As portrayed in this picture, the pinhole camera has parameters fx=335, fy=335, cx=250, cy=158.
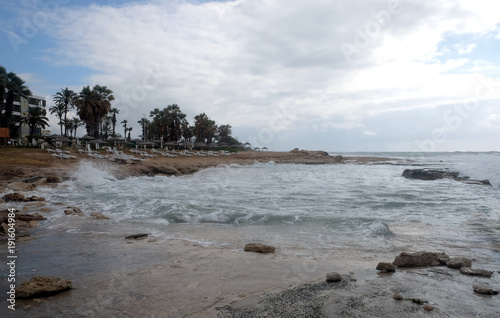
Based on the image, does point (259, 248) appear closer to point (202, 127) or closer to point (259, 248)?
point (259, 248)

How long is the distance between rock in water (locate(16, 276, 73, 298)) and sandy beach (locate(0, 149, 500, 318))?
10 centimetres

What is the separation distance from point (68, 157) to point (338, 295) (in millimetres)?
32226

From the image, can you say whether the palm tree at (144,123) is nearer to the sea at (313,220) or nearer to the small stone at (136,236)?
the sea at (313,220)

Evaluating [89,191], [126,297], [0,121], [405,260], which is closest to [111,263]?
[126,297]

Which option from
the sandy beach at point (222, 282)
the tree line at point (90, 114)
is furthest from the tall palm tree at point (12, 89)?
the sandy beach at point (222, 282)

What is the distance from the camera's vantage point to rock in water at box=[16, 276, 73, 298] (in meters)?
4.18

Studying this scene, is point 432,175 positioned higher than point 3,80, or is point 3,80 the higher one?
point 3,80

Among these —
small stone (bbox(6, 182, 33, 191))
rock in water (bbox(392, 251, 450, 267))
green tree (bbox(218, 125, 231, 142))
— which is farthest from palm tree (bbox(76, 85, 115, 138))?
green tree (bbox(218, 125, 231, 142))

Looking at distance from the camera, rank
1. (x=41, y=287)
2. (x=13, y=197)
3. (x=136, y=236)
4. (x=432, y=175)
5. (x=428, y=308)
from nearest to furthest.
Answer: (x=428, y=308) → (x=41, y=287) → (x=136, y=236) → (x=13, y=197) → (x=432, y=175)

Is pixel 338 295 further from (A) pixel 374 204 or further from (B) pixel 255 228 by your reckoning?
(A) pixel 374 204

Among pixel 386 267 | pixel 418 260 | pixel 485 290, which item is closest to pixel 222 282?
pixel 386 267

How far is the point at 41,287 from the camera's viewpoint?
4266mm

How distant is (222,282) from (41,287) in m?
2.36

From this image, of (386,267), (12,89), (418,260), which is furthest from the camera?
(12,89)
